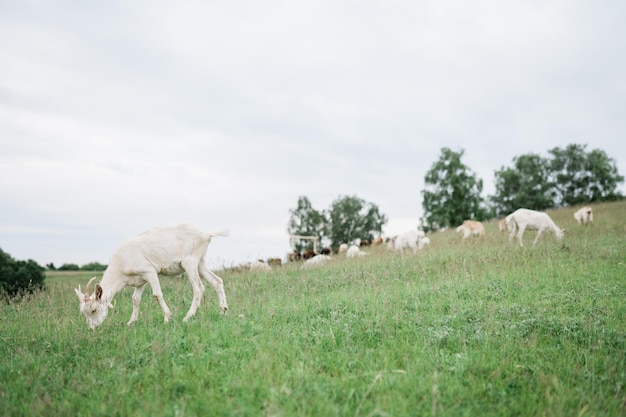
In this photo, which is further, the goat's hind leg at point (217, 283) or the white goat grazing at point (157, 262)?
the goat's hind leg at point (217, 283)

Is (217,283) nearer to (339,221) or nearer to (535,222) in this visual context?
(535,222)

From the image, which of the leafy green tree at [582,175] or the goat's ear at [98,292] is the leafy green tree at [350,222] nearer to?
the leafy green tree at [582,175]

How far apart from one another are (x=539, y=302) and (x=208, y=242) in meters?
6.83

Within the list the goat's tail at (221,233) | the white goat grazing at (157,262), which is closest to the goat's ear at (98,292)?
the white goat grazing at (157,262)

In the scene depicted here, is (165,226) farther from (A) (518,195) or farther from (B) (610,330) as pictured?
(A) (518,195)

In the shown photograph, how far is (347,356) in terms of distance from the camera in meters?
5.03

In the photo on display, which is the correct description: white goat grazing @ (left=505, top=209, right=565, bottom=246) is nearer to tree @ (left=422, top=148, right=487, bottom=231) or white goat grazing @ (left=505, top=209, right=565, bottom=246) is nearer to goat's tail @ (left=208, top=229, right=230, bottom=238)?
goat's tail @ (left=208, top=229, right=230, bottom=238)

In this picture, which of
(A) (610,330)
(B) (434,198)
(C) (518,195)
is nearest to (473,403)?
(A) (610,330)

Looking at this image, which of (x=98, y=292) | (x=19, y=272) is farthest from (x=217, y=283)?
(x=19, y=272)

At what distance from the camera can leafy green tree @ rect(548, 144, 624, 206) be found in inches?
2461

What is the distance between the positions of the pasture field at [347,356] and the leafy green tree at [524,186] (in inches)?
2290

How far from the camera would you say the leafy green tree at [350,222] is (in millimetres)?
71000

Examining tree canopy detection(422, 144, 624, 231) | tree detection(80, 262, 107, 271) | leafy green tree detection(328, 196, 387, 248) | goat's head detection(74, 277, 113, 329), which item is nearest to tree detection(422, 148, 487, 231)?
tree canopy detection(422, 144, 624, 231)

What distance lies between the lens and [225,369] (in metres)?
4.71
